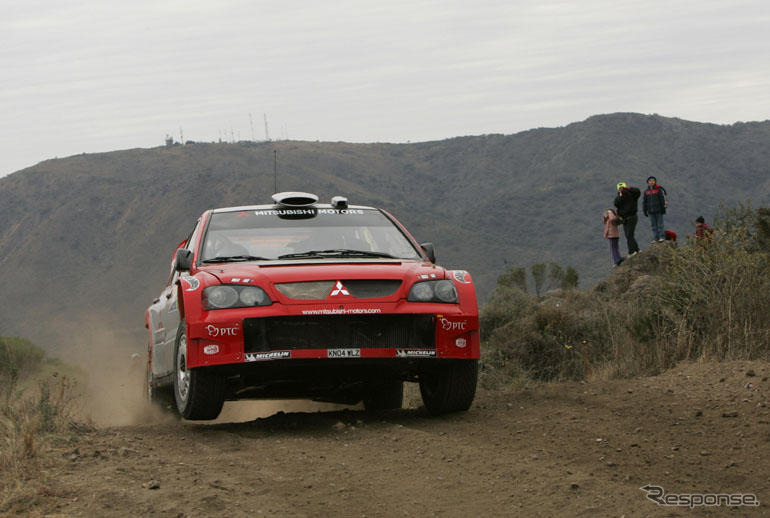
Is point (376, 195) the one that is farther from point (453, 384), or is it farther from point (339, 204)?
point (453, 384)

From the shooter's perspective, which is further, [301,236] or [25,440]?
[301,236]

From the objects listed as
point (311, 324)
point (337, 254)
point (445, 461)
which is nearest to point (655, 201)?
point (337, 254)

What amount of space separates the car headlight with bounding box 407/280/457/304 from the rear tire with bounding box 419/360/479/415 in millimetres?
448

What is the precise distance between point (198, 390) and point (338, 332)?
1.05 meters

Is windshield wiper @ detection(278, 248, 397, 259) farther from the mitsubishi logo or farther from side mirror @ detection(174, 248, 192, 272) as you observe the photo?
the mitsubishi logo

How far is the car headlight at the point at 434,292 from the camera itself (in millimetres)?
7262

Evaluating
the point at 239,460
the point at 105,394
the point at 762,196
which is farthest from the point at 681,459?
the point at 762,196

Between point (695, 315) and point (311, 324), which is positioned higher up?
point (311, 324)

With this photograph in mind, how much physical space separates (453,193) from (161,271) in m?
49.3

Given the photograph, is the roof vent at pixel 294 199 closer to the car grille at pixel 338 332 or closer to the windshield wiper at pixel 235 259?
the windshield wiper at pixel 235 259

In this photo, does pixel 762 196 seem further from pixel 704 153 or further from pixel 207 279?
pixel 207 279

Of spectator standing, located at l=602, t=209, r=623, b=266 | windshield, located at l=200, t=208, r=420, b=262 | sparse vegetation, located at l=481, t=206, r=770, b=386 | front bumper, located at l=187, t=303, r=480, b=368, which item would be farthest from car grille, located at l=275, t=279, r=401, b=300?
spectator standing, located at l=602, t=209, r=623, b=266

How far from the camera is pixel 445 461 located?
5.93 m

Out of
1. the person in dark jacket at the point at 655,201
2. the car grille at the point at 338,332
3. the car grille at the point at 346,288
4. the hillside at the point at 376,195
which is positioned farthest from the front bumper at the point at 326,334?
the hillside at the point at 376,195
